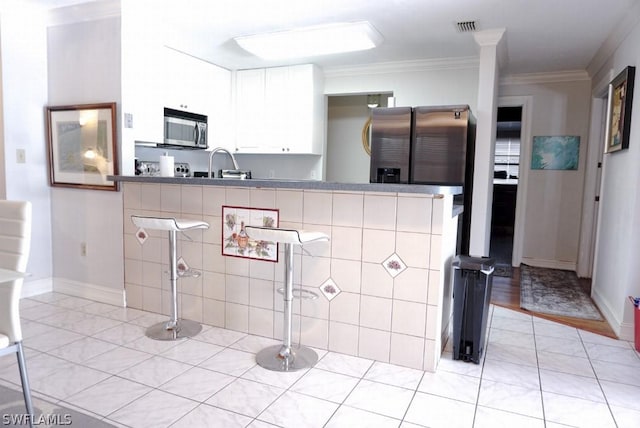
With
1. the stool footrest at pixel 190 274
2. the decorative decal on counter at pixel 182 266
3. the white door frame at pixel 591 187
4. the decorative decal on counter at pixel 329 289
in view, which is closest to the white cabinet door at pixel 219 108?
the decorative decal on counter at pixel 182 266

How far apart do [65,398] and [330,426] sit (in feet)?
4.12

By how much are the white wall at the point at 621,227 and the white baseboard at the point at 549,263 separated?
132 cm

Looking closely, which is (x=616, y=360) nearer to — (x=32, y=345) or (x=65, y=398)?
(x=65, y=398)

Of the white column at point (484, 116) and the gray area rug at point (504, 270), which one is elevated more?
the white column at point (484, 116)

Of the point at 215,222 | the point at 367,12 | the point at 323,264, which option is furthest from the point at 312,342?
the point at 367,12

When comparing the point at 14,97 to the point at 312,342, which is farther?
the point at 14,97

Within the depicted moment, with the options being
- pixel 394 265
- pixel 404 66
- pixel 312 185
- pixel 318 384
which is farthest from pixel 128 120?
pixel 404 66

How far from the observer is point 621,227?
3.11 metres

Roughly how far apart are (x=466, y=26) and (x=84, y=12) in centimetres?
303

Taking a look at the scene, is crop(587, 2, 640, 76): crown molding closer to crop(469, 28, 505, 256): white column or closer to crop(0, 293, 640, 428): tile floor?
crop(469, 28, 505, 256): white column

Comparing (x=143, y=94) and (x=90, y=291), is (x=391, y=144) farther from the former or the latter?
(x=90, y=291)

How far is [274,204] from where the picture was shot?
8.81 feet

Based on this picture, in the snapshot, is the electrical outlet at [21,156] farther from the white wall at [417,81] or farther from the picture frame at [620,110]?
the picture frame at [620,110]

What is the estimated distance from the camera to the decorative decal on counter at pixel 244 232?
271 centimetres
